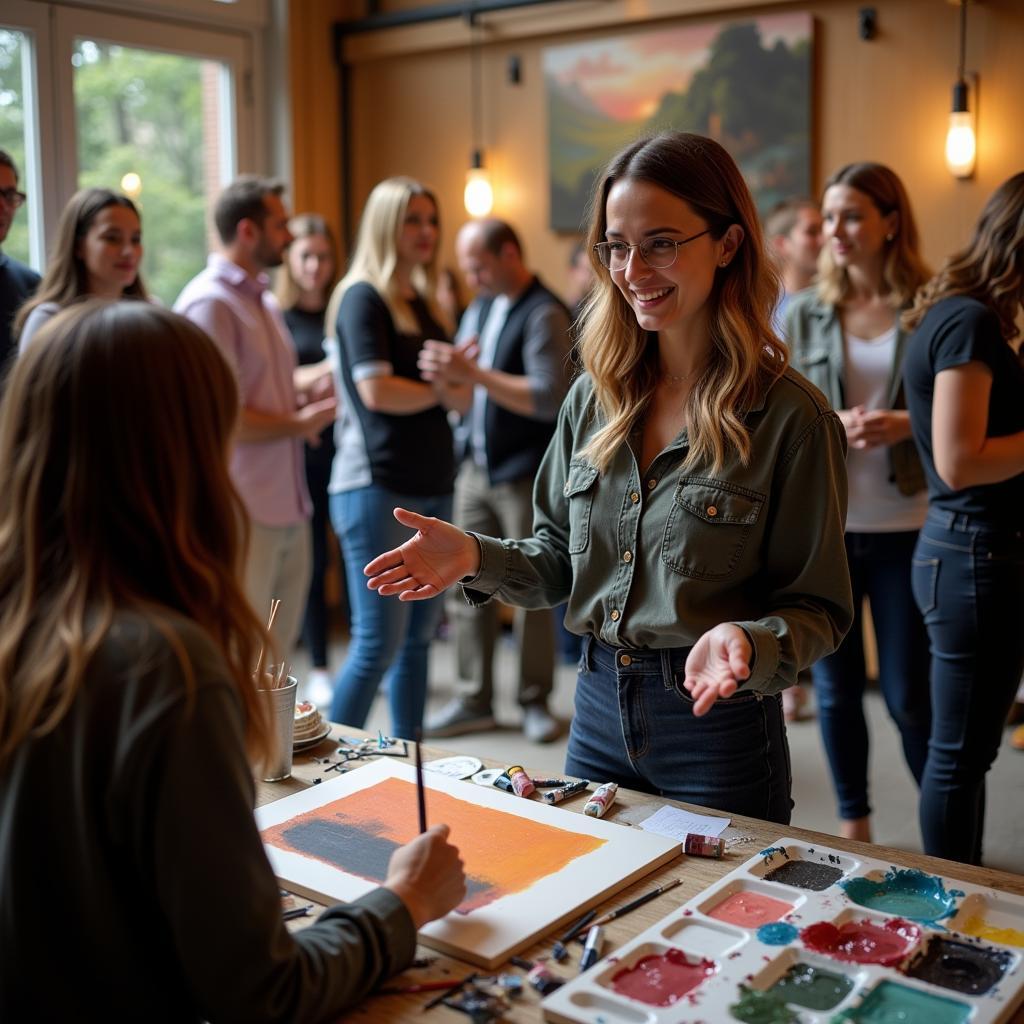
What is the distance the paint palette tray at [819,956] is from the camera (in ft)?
3.70

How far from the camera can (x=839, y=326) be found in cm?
294

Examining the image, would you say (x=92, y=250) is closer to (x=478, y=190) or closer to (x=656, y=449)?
(x=656, y=449)

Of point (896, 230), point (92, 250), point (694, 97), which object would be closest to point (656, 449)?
point (896, 230)

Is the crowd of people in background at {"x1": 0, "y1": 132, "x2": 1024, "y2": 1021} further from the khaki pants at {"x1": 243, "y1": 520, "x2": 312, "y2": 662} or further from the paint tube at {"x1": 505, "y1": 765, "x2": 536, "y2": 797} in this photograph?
the paint tube at {"x1": 505, "y1": 765, "x2": 536, "y2": 797}

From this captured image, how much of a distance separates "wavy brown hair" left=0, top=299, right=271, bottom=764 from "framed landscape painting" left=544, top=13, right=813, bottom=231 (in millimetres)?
3822

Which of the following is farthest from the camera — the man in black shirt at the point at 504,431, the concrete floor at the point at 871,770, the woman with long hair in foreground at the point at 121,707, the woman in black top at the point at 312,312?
the woman in black top at the point at 312,312

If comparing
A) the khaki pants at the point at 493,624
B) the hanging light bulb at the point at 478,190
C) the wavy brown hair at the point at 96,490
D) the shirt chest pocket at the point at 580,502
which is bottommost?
the khaki pants at the point at 493,624

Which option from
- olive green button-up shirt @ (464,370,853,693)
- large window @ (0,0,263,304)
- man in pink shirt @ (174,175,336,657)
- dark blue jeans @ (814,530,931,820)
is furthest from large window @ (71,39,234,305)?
olive green button-up shirt @ (464,370,853,693)

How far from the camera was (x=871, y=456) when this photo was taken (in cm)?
290

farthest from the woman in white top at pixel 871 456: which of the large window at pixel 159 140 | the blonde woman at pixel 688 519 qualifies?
the large window at pixel 159 140

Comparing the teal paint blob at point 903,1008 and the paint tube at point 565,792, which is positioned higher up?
the paint tube at point 565,792

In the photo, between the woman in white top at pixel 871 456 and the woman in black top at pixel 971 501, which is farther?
the woman in white top at pixel 871 456

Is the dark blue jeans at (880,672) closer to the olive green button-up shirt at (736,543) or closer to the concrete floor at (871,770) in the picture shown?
the concrete floor at (871,770)

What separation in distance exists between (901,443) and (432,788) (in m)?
1.66
